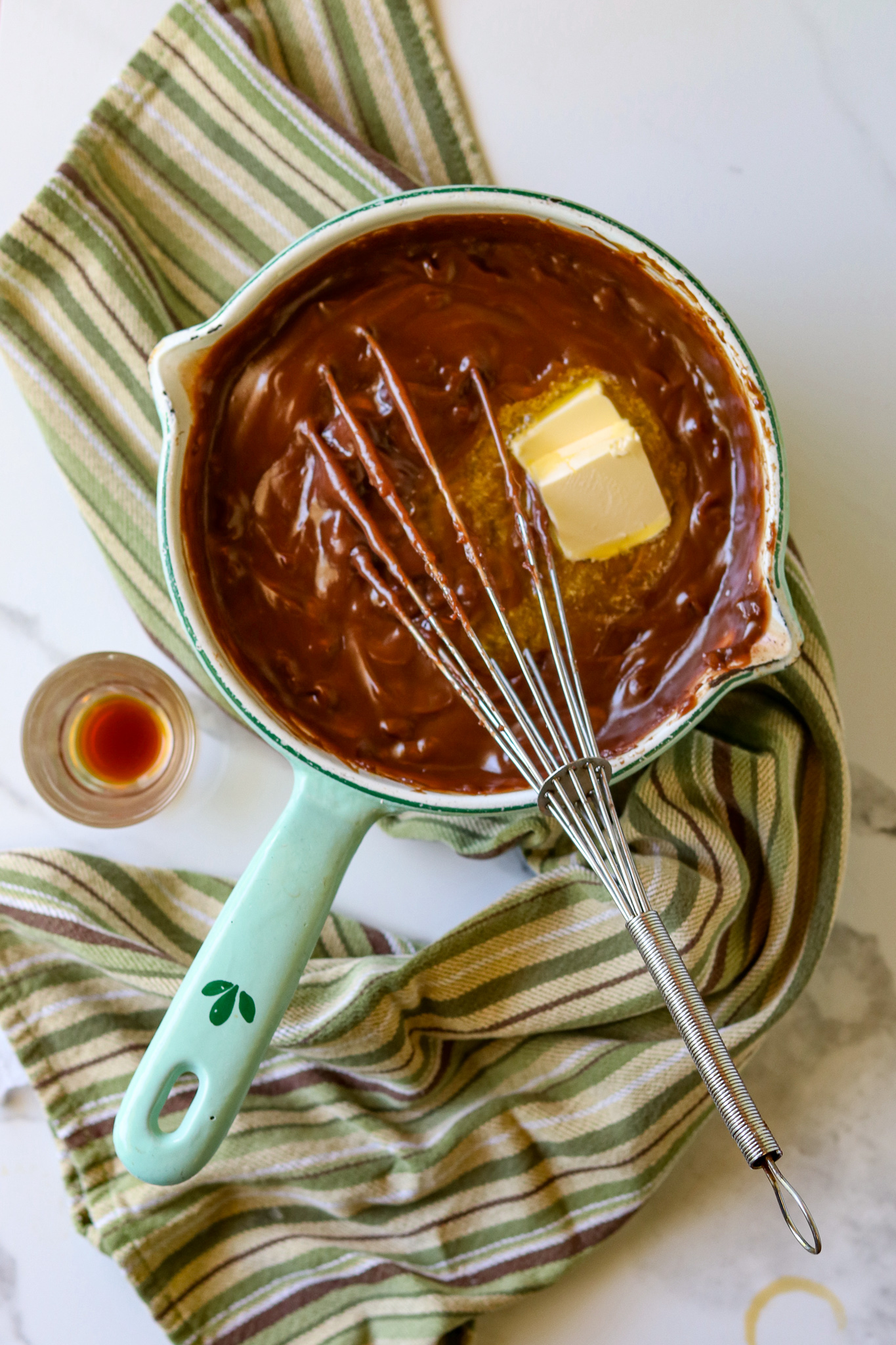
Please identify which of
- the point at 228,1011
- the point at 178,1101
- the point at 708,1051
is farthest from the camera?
the point at 178,1101

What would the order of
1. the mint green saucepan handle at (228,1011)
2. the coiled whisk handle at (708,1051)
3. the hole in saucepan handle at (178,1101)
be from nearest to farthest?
the coiled whisk handle at (708,1051) < the mint green saucepan handle at (228,1011) < the hole in saucepan handle at (178,1101)

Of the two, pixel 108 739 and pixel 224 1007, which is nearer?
pixel 224 1007

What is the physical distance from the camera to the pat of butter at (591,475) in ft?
2.72

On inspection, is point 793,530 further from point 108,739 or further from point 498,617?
point 108,739

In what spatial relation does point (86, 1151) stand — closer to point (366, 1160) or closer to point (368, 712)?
point (366, 1160)

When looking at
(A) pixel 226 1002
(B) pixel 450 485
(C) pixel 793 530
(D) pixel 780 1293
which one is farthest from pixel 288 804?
(D) pixel 780 1293

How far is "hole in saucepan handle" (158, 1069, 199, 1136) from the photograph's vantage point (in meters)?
1.02

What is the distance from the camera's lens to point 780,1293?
1056mm

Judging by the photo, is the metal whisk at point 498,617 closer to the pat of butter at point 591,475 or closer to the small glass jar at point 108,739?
A: the pat of butter at point 591,475

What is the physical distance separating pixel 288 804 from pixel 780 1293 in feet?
2.34

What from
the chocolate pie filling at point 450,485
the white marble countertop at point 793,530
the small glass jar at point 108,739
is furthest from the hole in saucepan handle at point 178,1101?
the chocolate pie filling at point 450,485

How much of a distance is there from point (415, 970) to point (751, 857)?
33cm

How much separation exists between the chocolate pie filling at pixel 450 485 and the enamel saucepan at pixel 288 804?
0.02 meters

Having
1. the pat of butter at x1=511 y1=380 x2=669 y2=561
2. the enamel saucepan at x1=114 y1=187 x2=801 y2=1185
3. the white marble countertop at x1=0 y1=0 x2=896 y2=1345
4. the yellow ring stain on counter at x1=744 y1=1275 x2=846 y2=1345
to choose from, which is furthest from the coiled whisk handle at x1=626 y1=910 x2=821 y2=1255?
the yellow ring stain on counter at x1=744 y1=1275 x2=846 y2=1345
